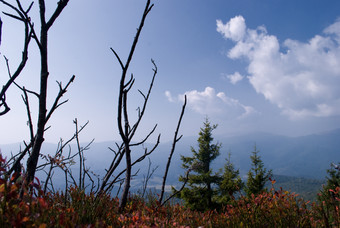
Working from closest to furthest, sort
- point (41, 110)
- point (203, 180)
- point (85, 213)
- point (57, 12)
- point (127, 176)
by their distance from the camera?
point (41, 110) → point (57, 12) → point (127, 176) → point (85, 213) → point (203, 180)

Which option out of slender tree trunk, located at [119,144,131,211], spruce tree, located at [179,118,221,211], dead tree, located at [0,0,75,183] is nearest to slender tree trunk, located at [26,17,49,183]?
dead tree, located at [0,0,75,183]

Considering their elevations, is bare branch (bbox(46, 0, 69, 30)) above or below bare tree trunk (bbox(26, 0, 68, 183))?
above

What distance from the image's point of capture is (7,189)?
1.36 meters

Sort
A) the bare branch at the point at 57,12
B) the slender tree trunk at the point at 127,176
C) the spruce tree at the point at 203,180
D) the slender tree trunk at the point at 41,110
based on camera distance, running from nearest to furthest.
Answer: the slender tree trunk at the point at 41,110 < the bare branch at the point at 57,12 < the slender tree trunk at the point at 127,176 < the spruce tree at the point at 203,180

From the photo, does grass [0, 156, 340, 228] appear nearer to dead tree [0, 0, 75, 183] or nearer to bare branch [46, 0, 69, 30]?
dead tree [0, 0, 75, 183]

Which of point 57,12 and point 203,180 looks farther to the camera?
point 203,180

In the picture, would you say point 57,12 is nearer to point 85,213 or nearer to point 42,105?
point 42,105

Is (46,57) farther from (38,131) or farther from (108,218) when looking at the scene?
(108,218)

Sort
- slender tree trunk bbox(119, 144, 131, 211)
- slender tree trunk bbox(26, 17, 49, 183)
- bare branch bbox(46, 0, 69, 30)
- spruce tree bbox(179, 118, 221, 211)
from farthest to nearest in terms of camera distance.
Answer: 1. spruce tree bbox(179, 118, 221, 211)
2. slender tree trunk bbox(119, 144, 131, 211)
3. bare branch bbox(46, 0, 69, 30)
4. slender tree trunk bbox(26, 17, 49, 183)

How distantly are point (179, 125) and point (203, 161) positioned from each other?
2246 cm

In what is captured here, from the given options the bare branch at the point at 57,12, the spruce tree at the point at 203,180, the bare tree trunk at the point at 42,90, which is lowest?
the spruce tree at the point at 203,180

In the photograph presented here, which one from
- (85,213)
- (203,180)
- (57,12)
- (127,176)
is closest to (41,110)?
(57,12)

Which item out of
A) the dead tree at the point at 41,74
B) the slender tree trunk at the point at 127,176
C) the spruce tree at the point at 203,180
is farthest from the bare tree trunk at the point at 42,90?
the spruce tree at the point at 203,180

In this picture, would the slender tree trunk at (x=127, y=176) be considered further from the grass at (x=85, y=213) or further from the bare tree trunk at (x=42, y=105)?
the bare tree trunk at (x=42, y=105)
